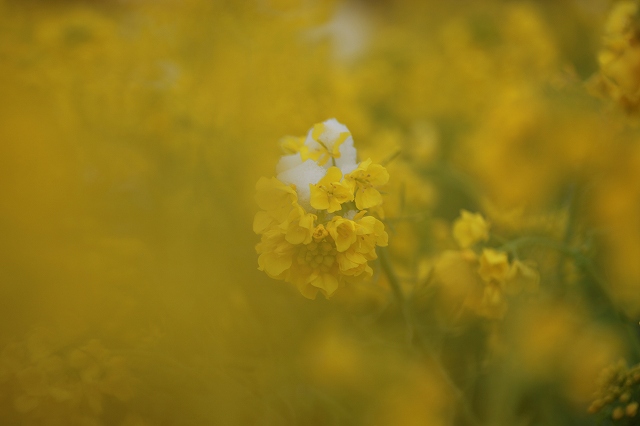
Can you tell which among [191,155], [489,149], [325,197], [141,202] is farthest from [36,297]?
[489,149]

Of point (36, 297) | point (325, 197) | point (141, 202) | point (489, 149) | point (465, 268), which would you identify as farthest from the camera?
point (489, 149)

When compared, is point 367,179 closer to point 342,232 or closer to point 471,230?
point 342,232

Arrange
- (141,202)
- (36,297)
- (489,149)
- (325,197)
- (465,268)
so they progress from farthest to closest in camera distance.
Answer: (489,149) → (141,202) → (36,297) → (465,268) → (325,197)

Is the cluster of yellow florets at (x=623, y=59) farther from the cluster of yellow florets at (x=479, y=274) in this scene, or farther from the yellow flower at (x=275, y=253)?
the yellow flower at (x=275, y=253)

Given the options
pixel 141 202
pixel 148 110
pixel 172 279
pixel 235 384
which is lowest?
pixel 235 384

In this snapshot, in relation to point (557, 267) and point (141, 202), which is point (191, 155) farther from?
point (557, 267)

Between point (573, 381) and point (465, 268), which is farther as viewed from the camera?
point (573, 381)

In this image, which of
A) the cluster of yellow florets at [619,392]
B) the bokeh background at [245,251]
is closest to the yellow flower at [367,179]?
the bokeh background at [245,251]
